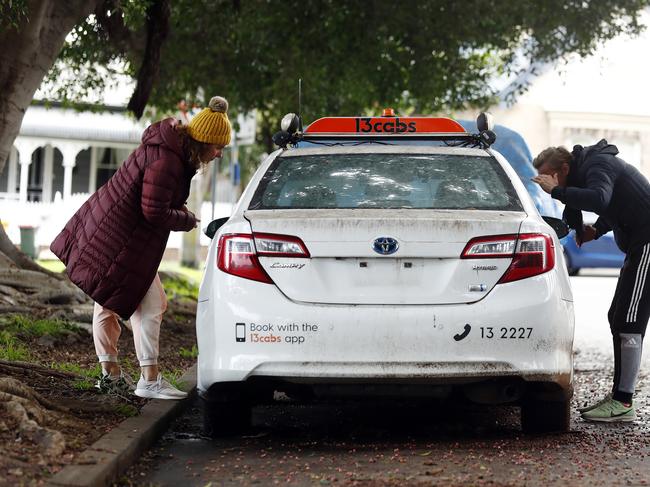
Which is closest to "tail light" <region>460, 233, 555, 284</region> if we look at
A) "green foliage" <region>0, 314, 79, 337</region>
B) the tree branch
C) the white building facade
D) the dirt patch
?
the dirt patch

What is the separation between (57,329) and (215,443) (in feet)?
12.4

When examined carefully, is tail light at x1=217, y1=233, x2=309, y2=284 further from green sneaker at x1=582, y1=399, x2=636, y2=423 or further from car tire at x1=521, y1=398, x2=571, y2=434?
green sneaker at x1=582, y1=399, x2=636, y2=423

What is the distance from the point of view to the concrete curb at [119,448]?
4.79m

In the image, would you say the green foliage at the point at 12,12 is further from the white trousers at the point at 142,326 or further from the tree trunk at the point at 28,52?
the white trousers at the point at 142,326

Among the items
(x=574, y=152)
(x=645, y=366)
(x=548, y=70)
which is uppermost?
(x=548, y=70)

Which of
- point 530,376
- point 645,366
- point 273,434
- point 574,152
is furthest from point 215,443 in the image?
point 645,366

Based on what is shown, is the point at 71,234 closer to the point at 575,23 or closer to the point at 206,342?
the point at 206,342

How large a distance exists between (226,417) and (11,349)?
110 inches

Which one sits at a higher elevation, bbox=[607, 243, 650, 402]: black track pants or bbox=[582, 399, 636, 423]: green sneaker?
bbox=[607, 243, 650, 402]: black track pants

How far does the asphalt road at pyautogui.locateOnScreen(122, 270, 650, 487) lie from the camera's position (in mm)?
5316

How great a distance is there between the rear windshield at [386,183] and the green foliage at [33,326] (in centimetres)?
380

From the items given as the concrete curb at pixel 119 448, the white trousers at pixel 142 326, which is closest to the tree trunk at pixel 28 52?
the white trousers at pixel 142 326

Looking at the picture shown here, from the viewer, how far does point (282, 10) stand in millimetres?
15031

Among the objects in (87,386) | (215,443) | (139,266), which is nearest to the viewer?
(215,443)
